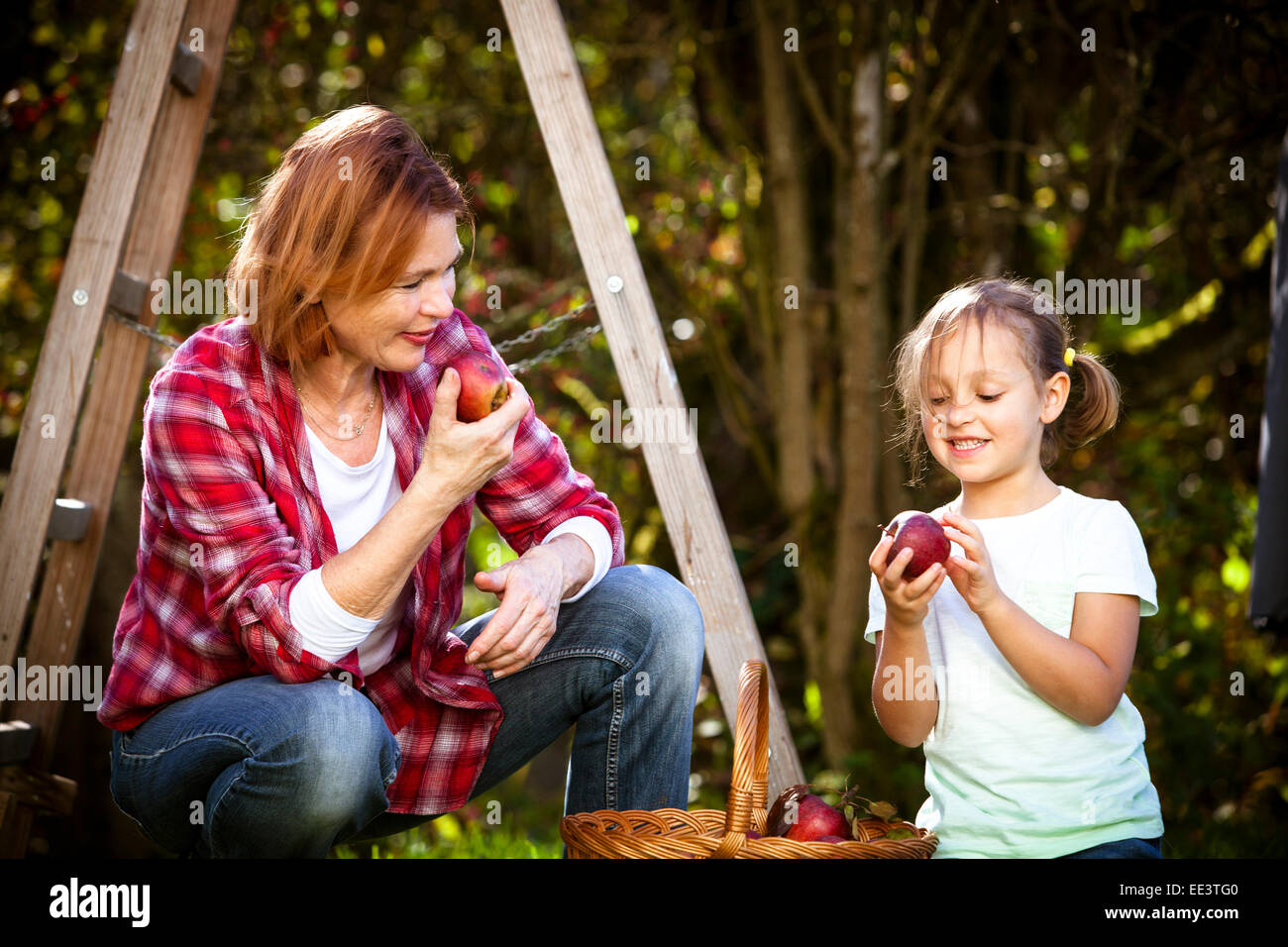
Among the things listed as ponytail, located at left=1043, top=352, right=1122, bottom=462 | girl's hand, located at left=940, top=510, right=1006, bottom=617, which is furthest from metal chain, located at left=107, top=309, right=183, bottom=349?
ponytail, located at left=1043, top=352, right=1122, bottom=462

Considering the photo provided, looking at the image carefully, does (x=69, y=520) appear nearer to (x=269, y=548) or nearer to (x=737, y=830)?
(x=269, y=548)

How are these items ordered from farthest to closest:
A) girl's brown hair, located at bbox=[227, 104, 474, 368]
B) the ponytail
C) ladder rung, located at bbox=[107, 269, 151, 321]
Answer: ladder rung, located at bbox=[107, 269, 151, 321], the ponytail, girl's brown hair, located at bbox=[227, 104, 474, 368]

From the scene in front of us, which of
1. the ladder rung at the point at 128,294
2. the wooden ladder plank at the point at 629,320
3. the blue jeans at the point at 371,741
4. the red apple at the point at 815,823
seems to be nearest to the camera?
the blue jeans at the point at 371,741

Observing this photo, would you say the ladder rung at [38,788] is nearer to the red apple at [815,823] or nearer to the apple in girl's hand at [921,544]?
the red apple at [815,823]

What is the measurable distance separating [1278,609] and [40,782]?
7.41 feet

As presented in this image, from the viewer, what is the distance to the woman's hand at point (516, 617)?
1.87m

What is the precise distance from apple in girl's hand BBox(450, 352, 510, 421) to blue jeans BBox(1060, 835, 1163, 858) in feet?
3.64

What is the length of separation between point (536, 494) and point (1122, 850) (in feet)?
3.71

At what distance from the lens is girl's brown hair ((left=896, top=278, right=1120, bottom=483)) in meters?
2.02

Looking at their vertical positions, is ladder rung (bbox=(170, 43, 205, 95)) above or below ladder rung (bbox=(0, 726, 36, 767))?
above

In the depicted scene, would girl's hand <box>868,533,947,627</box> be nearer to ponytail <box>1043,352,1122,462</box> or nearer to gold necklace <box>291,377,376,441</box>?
ponytail <box>1043,352,1122,462</box>

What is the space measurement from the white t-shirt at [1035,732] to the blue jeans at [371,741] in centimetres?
41

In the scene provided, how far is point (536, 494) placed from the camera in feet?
7.31

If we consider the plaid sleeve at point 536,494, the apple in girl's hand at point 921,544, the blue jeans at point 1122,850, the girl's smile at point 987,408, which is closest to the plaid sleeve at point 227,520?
the plaid sleeve at point 536,494
